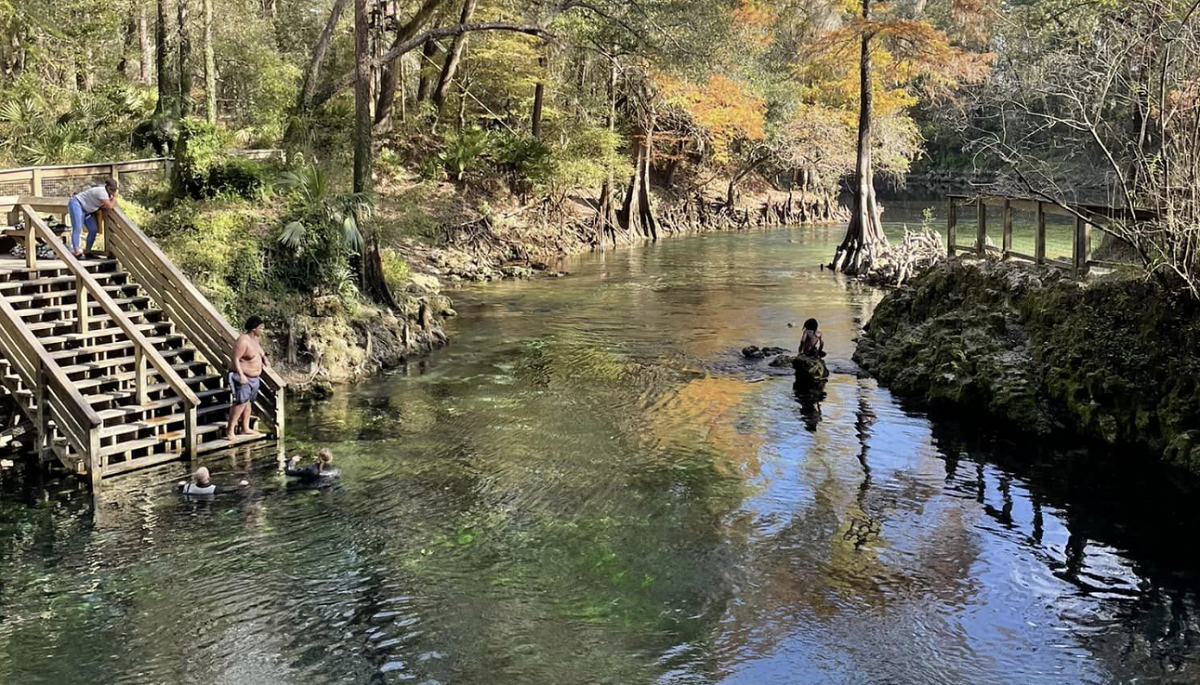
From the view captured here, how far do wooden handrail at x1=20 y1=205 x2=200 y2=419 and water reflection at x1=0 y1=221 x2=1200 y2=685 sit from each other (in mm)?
1235

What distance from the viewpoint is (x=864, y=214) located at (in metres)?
35.8

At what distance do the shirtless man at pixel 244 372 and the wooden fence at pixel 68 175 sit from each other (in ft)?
23.1

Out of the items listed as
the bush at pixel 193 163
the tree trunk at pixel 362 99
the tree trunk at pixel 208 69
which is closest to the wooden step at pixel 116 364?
the tree trunk at pixel 362 99

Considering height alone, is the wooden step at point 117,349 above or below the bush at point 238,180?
below

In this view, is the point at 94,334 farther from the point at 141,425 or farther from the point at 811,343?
the point at 811,343

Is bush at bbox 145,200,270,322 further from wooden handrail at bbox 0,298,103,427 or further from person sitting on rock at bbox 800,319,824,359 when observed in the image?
person sitting on rock at bbox 800,319,824,359

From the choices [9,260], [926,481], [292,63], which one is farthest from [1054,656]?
[292,63]

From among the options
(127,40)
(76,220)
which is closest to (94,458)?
(76,220)

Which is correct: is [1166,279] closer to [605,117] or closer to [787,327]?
[787,327]

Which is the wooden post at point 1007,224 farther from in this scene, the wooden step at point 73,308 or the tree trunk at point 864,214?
the wooden step at point 73,308

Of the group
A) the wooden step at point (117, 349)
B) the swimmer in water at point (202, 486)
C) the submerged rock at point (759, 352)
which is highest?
the wooden step at point (117, 349)

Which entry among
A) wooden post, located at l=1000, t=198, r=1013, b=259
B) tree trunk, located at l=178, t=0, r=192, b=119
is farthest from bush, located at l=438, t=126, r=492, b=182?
wooden post, located at l=1000, t=198, r=1013, b=259

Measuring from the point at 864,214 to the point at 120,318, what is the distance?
27.0 meters

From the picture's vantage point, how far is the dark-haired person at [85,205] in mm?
16203
